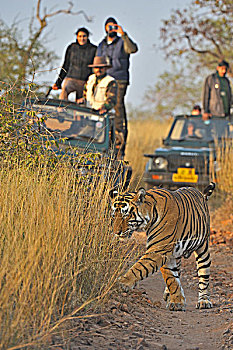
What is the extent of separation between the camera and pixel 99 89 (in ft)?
32.9

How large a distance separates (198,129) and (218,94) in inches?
59.5

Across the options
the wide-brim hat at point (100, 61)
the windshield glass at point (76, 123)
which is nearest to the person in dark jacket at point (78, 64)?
the wide-brim hat at point (100, 61)

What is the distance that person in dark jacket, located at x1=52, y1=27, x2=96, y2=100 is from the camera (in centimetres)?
1080

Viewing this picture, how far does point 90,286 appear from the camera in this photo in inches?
189

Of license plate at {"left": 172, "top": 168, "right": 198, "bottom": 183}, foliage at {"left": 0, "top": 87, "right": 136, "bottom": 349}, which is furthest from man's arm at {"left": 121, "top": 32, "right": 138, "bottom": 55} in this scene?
foliage at {"left": 0, "top": 87, "right": 136, "bottom": 349}

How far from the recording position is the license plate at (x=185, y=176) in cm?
1150

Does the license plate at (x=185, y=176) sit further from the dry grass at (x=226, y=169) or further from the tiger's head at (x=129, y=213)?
the tiger's head at (x=129, y=213)

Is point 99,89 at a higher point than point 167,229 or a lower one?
higher

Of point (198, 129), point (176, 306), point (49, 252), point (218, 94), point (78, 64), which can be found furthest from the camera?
point (218, 94)

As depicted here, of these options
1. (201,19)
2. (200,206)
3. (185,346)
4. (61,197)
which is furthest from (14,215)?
(201,19)

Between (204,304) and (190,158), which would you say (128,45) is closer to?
(190,158)

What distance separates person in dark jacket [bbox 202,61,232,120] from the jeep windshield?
104 centimetres

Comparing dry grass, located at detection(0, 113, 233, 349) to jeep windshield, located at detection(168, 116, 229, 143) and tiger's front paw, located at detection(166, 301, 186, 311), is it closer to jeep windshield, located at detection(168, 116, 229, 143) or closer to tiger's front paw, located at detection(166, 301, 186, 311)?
tiger's front paw, located at detection(166, 301, 186, 311)

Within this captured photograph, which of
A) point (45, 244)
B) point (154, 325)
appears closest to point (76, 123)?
point (154, 325)
